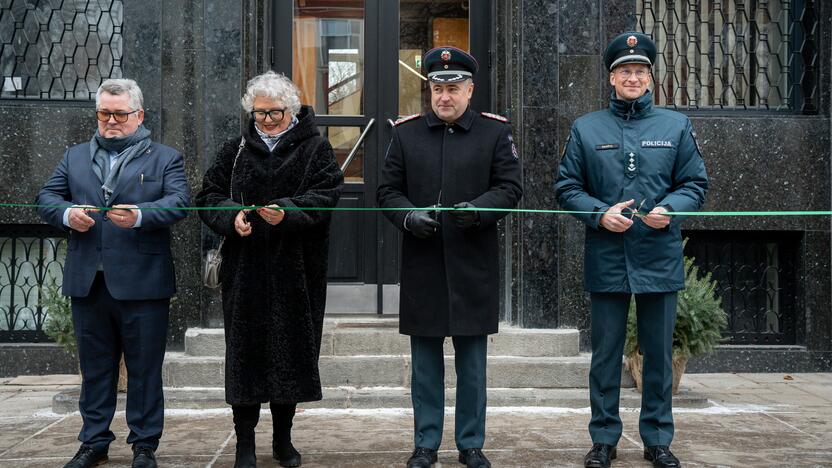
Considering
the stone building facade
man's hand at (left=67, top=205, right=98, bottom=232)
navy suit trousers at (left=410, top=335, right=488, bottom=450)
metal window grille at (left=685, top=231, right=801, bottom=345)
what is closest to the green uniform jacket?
navy suit trousers at (left=410, top=335, right=488, bottom=450)

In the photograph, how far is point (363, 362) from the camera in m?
7.02

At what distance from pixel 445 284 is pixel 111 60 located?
4.40 meters

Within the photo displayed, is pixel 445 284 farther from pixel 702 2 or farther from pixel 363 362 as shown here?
pixel 702 2

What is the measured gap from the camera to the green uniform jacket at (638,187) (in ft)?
16.8

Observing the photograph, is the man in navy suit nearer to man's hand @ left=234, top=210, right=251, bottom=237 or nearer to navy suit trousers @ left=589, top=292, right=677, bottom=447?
man's hand @ left=234, top=210, right=251, bottom=237

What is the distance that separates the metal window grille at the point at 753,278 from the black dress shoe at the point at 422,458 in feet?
13.5

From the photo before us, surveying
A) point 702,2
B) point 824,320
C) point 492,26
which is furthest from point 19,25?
point 824,320

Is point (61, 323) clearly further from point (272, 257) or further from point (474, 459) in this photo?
point (474, 459)

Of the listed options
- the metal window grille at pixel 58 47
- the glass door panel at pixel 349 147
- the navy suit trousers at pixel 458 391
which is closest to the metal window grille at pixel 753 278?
the glass door panel at pixel 349 147

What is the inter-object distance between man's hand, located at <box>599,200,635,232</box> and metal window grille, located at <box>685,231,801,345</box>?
139 inches

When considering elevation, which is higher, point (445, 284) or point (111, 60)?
point (111, 60)

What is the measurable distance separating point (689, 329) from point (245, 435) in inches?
133

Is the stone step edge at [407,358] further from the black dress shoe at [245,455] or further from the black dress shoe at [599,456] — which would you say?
the black dress shoe at [245,455]

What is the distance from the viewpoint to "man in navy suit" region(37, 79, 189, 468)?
201 inches
